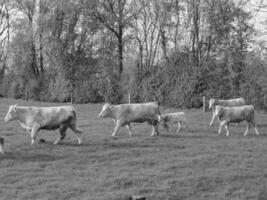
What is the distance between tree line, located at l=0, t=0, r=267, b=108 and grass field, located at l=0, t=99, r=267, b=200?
1340cm

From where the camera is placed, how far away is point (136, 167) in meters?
9.59

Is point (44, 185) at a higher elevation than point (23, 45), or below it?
below

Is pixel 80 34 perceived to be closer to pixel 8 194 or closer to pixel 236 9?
pixel 236 9

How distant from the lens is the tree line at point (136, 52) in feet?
91.0

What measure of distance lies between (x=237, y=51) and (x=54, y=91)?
740 inches

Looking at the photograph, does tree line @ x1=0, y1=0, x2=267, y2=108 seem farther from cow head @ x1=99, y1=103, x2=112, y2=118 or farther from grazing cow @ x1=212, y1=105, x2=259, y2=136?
cow head @ x1=99, y1=103, x2=112, y2=118

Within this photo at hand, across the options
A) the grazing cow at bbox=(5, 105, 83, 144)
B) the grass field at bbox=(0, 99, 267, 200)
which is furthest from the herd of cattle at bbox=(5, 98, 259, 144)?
the grass field at bbox=(0, 99, 267, 200)

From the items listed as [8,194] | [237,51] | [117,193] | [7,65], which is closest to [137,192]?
[117,193]

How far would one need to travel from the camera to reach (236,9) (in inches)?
1182

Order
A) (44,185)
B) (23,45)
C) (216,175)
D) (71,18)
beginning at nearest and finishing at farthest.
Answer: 1. (44,185)
2. (216,175)
3. (71,18)
4. (23,45)

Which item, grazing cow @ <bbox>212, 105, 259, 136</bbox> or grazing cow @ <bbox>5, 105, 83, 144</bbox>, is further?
grazing cow @ <bbox>212, 105, 259, 136</bbox>

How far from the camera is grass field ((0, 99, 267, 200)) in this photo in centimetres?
770

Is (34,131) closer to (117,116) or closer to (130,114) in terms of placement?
(117,116)

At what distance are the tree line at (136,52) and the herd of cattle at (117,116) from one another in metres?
9.55
